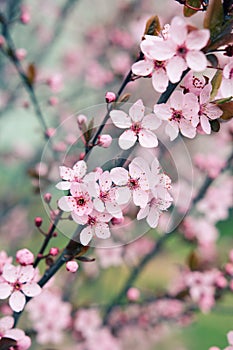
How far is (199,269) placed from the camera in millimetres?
A: 1610

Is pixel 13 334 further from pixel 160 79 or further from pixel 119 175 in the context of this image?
pixel 160 79

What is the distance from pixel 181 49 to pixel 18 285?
435 mm

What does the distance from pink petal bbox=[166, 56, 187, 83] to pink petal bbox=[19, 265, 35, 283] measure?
0.37 meters

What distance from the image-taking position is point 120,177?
2.13 ft

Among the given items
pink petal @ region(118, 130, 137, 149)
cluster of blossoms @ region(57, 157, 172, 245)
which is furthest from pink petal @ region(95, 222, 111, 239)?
pink petal @ region(118, 130, 137, 149)

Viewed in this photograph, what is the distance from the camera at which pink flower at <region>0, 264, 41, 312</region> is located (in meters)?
0.72

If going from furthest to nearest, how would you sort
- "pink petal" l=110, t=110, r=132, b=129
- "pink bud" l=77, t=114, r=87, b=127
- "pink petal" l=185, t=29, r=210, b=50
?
"pink bud" l=77, t=114, r=87, b=127 < "pink petal" l=110, t=110, r=132, b=129 < "pink petal" l=185, t=29, r=210, b=50

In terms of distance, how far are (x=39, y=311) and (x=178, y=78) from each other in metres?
1.33

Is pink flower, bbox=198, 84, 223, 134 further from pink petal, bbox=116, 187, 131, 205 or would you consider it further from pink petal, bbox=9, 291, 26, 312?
pink petal, bbox=9, 291, 26, 312

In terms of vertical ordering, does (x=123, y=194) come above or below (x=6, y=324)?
above

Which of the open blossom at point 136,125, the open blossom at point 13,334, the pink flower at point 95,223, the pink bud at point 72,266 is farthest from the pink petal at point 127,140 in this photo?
the open blossom at point 13,334

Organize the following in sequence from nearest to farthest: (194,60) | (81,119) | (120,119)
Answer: (194,60) → (120,119) → (81,119)

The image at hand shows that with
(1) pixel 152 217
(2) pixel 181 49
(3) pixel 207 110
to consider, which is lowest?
(1) pixel 152 217

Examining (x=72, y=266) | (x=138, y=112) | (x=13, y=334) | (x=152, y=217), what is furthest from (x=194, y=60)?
(x=13, y=334)
